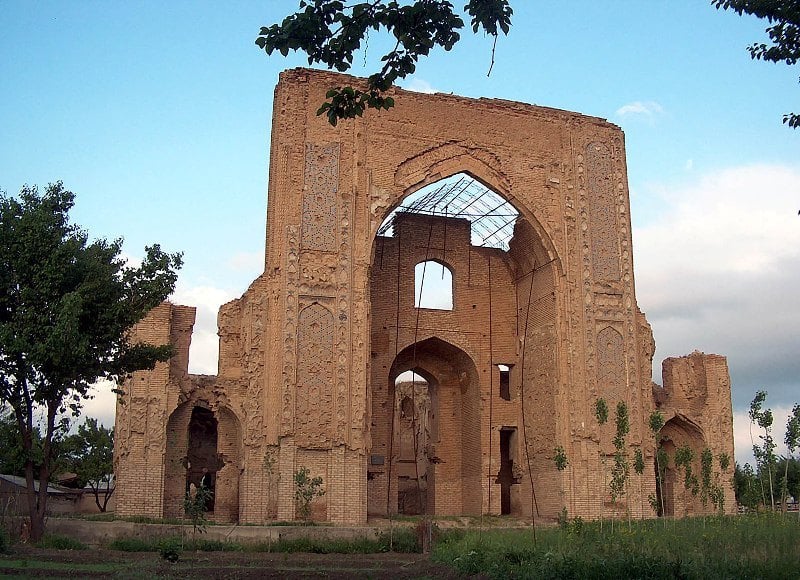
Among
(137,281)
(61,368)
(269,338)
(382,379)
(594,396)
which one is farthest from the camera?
(382,379)

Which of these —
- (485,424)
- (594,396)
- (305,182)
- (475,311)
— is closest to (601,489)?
(594,396)

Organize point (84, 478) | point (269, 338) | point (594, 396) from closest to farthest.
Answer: point (269, 338) → point (594, 396) → point (84, 478)

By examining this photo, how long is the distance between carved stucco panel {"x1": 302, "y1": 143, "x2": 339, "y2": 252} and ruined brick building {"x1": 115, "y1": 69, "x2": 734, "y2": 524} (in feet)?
0.12

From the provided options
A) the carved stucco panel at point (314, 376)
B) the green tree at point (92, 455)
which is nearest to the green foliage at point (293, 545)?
the carved stucco panel at point (314, 376)

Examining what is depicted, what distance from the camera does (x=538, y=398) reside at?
74.7 ft

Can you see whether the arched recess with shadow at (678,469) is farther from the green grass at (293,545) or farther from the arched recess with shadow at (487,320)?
the green grass at (293,545)

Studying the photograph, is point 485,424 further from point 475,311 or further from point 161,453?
point 161,453

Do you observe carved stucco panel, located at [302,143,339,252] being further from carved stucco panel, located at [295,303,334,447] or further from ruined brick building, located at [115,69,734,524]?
carved stucco panel, located at [295,303,334,447]

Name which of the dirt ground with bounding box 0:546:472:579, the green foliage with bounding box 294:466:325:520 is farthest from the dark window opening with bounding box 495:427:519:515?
the dirt ground with bounding box 0:546:472:579

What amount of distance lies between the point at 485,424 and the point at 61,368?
13332mm

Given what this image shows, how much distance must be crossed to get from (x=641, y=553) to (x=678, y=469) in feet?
49.0

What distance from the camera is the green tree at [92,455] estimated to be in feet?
98.4

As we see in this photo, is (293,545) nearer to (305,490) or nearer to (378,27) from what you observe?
(305,490)

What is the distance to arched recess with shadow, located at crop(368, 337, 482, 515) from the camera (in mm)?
24359
